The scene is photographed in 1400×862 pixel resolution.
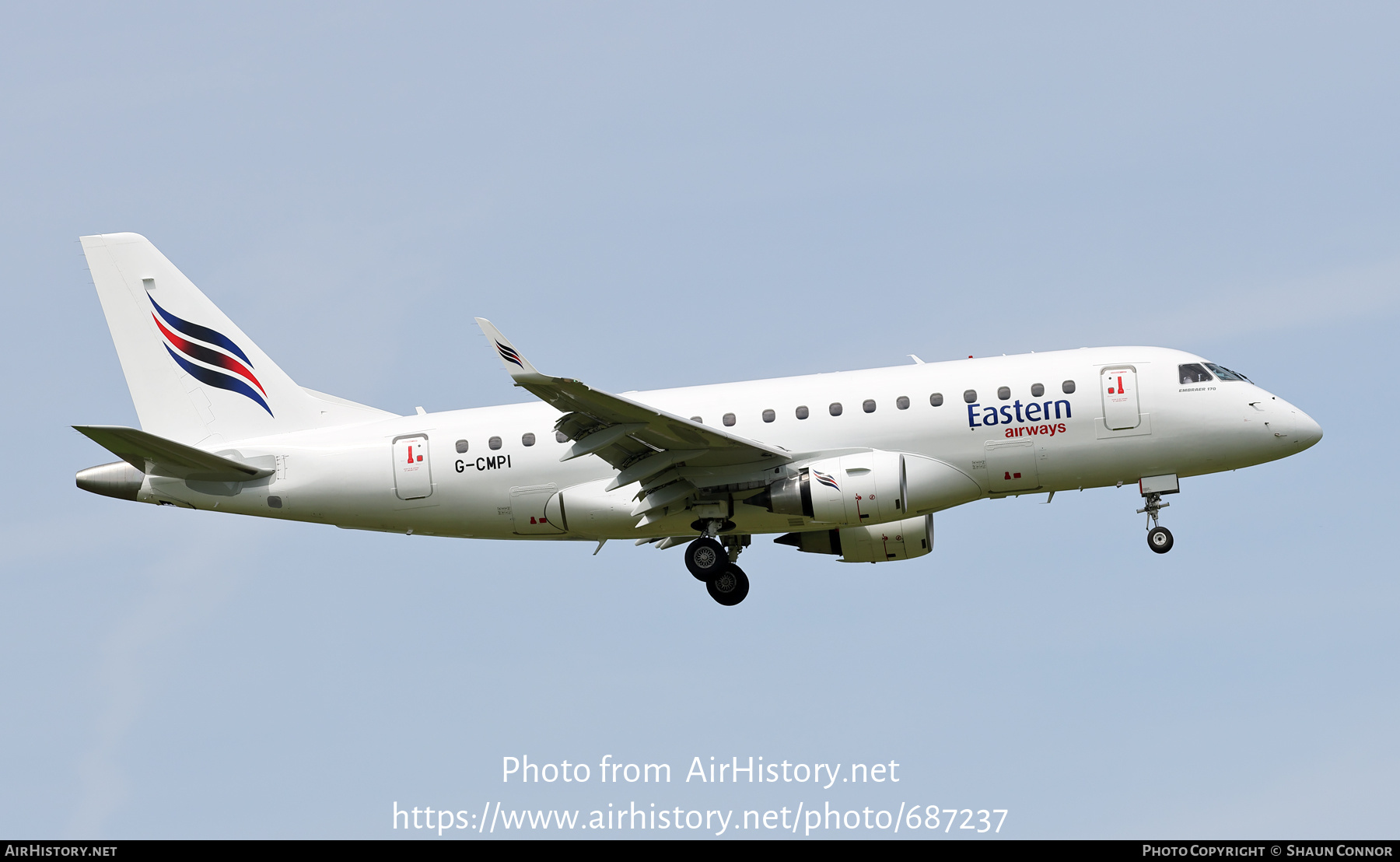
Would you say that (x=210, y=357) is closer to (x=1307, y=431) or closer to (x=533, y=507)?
(x=533, y=507)

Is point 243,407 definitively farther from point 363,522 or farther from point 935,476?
point 935,476

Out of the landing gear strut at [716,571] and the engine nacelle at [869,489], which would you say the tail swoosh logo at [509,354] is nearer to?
the engine nacelle at [869,489]

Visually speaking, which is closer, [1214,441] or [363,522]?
[1214,441]

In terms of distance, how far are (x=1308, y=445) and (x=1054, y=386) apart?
5.67m

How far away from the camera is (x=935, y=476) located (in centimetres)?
3034

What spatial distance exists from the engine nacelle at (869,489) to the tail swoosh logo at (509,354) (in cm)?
681

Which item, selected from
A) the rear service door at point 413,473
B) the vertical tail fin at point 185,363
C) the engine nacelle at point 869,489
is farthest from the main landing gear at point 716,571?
the vertical tail fin at point 185,363

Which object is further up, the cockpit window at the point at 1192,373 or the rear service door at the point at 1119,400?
the cockpit window at the point at 1192,373

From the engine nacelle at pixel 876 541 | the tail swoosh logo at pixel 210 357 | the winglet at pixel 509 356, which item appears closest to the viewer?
the winglet at pixel 509 356

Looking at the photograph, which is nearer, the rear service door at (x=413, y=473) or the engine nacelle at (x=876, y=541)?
the rear service door at (x=413, y=473)

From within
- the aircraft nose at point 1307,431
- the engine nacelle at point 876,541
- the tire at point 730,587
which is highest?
the aircraft nose at point 1307,431

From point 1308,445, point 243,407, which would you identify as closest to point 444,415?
point 243,407

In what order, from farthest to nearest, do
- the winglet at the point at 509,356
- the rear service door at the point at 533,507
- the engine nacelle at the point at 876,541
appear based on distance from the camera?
the engine nacelle at the point at 876,541, the rear service door at the point at 533,507, the winglet at the point at 509,356

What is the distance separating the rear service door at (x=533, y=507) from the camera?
32.0 metres
